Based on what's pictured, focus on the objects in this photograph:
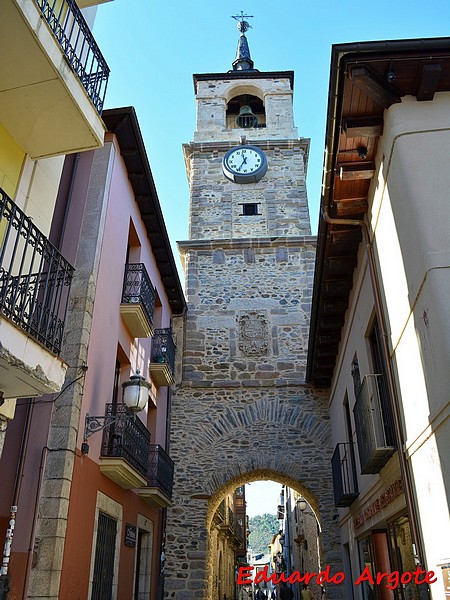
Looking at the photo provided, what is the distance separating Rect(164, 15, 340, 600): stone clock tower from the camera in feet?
40.9

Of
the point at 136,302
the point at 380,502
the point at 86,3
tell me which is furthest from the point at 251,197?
the point at 380,502

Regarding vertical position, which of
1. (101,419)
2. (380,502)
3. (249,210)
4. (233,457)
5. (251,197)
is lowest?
(380,502)

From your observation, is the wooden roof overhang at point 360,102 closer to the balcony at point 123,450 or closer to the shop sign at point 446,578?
the balcony at point 123,450

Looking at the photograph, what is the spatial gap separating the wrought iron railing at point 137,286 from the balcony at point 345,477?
416cm

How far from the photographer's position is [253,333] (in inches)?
573

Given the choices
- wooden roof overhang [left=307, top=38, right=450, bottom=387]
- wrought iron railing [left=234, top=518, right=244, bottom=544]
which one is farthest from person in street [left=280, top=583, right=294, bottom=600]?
wooden roof overhang [left=307, top=38, right=450, bottom=387]

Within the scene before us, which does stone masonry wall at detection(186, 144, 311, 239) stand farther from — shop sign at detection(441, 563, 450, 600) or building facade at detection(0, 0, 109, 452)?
shop sign at detection(441, 563, 450, 600)

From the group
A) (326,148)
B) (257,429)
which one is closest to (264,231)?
(257,429)

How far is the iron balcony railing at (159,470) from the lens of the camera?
32.4 feet

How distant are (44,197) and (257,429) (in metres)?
8.99

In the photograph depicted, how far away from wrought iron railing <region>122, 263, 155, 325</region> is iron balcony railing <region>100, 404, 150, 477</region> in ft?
6.05

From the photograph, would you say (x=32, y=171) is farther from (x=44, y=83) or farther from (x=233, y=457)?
(x=233, y=457)

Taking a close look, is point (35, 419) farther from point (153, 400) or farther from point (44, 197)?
point (153, 400)

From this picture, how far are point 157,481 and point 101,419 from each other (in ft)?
9.31
